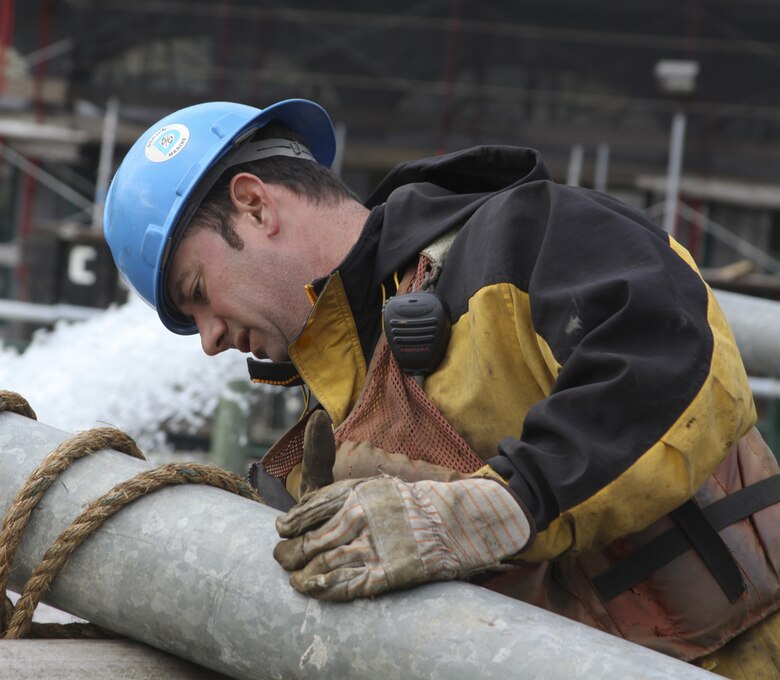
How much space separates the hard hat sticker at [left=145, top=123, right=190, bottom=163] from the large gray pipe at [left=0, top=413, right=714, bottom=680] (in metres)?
0.71

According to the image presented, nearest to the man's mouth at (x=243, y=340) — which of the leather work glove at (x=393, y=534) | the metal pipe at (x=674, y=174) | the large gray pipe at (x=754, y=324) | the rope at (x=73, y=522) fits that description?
the rope at (x=73, y=522)

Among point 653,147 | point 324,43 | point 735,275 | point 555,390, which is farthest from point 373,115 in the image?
point 555,390

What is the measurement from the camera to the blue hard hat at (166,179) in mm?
2453

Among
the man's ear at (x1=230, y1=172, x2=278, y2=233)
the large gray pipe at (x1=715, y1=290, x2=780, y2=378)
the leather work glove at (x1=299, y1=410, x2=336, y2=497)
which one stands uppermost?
the man's ear at (x1=230, y1=172, x2=278, y2=233)

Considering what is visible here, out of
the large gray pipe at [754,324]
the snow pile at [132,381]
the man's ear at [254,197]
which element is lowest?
the snow pile at [132,381]

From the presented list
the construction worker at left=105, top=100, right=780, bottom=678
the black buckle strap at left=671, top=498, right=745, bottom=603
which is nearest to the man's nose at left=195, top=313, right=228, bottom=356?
the construction worker at left=105, top=100, right=780, bottom=678

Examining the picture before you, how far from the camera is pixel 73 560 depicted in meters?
1.84

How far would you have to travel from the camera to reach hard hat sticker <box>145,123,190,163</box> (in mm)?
2480

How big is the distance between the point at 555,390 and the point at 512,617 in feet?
1.49

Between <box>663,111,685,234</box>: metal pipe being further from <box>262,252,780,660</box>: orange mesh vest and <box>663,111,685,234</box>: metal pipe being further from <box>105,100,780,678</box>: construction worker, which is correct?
<box>262,252,780,660</box>: orange mesh vest

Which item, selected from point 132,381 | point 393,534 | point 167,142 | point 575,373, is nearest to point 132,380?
point 132,381

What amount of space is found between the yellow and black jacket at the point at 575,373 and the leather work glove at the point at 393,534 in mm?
80

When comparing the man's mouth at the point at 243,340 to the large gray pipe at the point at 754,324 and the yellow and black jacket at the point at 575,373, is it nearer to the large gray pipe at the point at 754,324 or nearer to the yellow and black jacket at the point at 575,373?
the yellow and black jacket at the point at 575,373

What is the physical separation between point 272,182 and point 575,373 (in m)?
0.95
